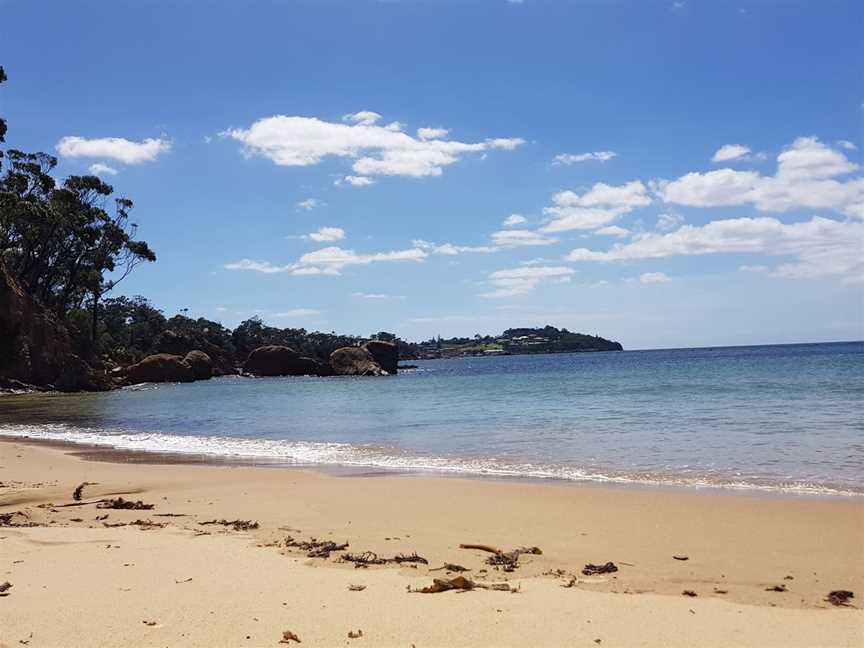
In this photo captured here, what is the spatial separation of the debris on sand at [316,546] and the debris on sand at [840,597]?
4266 millimetres

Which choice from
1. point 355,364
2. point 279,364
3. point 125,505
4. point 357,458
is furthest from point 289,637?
point 279,364

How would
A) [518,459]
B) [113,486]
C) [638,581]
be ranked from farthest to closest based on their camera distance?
[518,459] → [113,486] → [638,581]

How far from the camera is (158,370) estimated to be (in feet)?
214

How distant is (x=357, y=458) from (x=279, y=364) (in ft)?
235

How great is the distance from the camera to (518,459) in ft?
44.5

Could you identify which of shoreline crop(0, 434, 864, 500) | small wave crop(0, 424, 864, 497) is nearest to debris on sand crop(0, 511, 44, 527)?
shoreline crop(0, 434, 864, 500)

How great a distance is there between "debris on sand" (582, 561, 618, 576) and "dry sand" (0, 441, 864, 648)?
10 centimetres

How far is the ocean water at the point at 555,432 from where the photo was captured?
464 inches

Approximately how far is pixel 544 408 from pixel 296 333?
96353mm

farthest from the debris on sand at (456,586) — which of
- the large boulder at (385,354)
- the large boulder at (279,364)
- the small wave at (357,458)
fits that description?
the large boulder at (279,364)

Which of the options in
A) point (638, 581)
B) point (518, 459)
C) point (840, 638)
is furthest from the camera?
point (518, 459)

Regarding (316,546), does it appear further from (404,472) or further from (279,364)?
(279,364)

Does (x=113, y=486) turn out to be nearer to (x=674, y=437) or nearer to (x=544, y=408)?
(x=674, y=437)

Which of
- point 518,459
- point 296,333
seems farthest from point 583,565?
point 296,333
